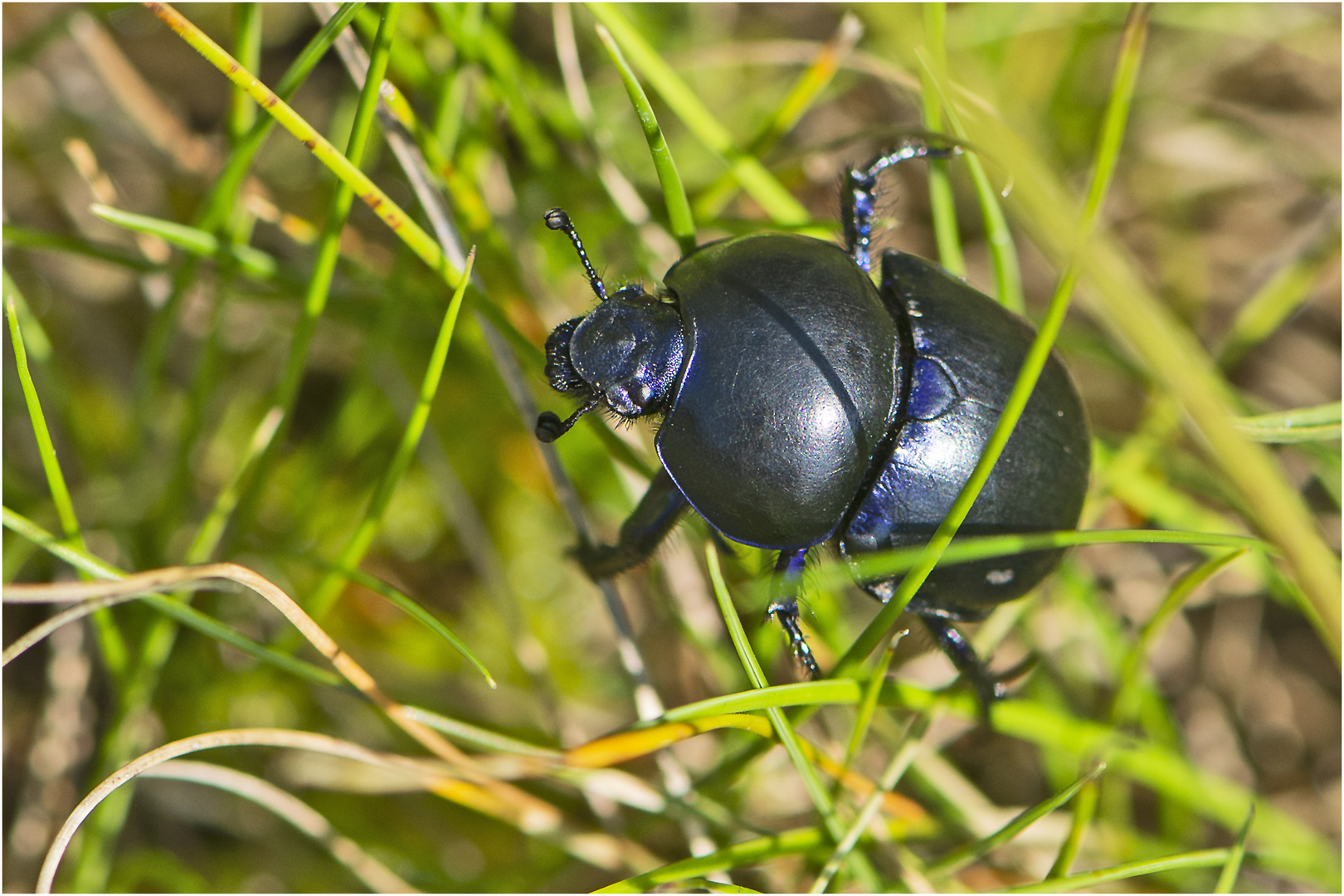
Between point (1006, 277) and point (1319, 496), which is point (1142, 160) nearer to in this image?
point (1319, 496)

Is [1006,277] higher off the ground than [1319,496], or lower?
higher

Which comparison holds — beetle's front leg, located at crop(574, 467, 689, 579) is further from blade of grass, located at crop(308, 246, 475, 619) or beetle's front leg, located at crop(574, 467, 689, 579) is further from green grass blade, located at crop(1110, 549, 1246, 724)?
green grass blade, located at crop(1110, 549, 1246, 724)

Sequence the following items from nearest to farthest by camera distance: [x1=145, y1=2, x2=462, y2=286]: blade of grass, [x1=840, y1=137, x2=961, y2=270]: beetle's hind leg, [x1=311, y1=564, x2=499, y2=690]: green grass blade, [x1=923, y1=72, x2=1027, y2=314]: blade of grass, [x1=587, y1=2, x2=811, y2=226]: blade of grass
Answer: [x1=145, y1=2, x2=462, y2=286]: blade of grass < [x1=311, y1=564, x2=499, y2=690]: green grass blade < [x1=587, y1=2, x2=811, y2=226]: blade of grass < [x1=923, y1=72, x2=1027, y2=314]: blade of grass < [x1=840, y1=137, x2=961, y2=270]: beetle's hind leg

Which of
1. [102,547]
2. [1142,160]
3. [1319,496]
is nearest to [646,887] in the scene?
[102,547]

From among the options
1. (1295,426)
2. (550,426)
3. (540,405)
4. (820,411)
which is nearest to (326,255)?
(550,426)

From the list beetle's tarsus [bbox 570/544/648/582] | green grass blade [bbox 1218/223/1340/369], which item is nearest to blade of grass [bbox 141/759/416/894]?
beetle's tarsus [bbox 570/544/648/582]

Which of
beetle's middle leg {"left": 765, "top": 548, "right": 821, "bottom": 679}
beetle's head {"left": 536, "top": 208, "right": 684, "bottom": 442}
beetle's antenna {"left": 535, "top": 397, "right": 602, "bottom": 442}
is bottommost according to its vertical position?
beetle's middle leg {"left": 765, "top": 548, "right": 821, "bottom": 679}
